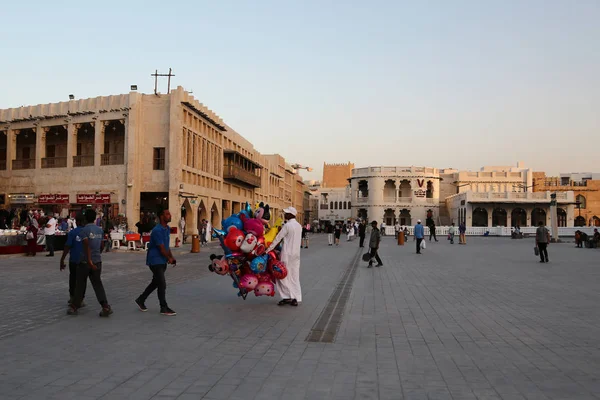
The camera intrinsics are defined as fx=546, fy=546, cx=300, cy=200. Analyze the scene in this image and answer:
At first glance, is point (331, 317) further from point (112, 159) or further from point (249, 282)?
point (112, 159)

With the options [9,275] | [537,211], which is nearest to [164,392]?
[9,275]

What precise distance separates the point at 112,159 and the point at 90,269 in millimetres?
26466

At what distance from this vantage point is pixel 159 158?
111 feet

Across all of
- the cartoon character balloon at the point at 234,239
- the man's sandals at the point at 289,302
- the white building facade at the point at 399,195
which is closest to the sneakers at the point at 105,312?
the cartoon character balloon at the point at 234,239

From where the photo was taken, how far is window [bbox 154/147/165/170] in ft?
110

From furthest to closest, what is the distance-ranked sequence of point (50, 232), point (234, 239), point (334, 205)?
point (334, 205) → point (50, 232) → point (234, 239)

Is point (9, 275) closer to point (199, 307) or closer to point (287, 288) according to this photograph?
point (199, 307)

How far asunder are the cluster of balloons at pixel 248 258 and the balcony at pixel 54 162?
2877 cm

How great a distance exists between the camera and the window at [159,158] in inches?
1323

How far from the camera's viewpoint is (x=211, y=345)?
21.9 feet

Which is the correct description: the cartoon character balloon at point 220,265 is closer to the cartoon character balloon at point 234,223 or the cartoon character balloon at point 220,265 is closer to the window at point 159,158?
the cartoon character balloon at point 234,223

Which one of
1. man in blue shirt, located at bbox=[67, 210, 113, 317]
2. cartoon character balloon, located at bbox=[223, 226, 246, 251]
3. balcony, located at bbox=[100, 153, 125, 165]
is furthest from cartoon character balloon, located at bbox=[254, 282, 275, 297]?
balcony, located at bbox=[100, 153, 125, 165]

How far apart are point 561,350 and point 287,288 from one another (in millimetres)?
4743

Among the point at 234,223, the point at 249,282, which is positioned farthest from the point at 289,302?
the point at 234,223
